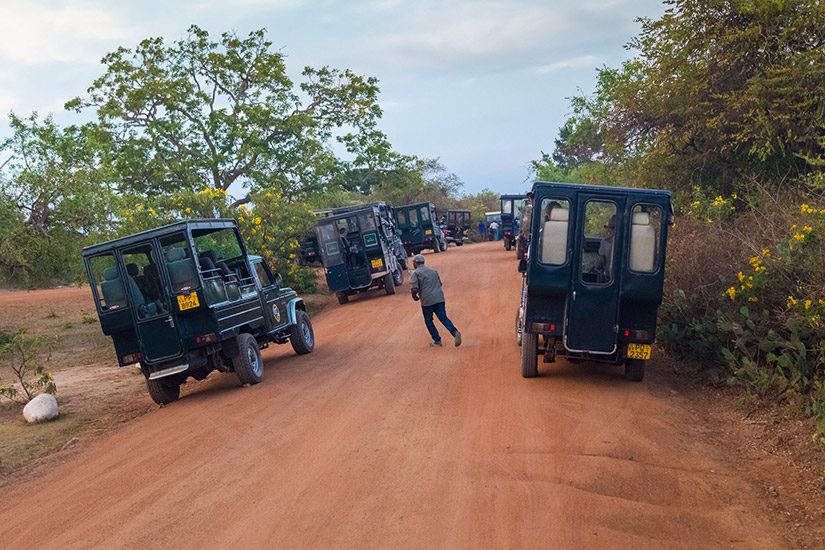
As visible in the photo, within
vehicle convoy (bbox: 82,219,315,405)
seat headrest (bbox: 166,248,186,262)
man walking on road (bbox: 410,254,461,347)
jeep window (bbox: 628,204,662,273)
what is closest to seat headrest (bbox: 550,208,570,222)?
jeep window (bbox: 628,204,662,273)

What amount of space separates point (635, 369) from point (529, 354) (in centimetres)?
141

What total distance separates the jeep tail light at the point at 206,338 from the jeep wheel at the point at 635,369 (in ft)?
19.3

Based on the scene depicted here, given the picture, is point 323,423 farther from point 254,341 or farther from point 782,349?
point 782,349

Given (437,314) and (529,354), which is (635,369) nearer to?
(529,354)

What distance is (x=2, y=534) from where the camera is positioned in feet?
24.5

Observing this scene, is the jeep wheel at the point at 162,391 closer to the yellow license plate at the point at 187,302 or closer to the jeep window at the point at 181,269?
the yellow license plate at the point at 187,302

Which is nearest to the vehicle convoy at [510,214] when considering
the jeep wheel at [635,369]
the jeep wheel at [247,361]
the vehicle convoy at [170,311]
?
the jeep wheel at [247,361]

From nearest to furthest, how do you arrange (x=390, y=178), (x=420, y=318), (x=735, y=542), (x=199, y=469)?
(x=735, y=542), (x=199, y=469), (x=420, y=318), (x=390, y=178)

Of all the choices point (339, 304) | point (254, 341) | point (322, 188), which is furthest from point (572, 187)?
point (322, 188)

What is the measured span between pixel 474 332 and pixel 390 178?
851 inches

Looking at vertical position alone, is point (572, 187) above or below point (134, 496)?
above

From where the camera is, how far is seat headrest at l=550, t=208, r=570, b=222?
11.4m

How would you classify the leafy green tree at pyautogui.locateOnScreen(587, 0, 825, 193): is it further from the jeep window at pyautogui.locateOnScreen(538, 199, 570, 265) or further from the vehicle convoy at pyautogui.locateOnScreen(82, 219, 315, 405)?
the vehicle convoy at pyautogui.locateOnScreen(82, 219, 315, 405)

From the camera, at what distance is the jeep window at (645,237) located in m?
11.1
